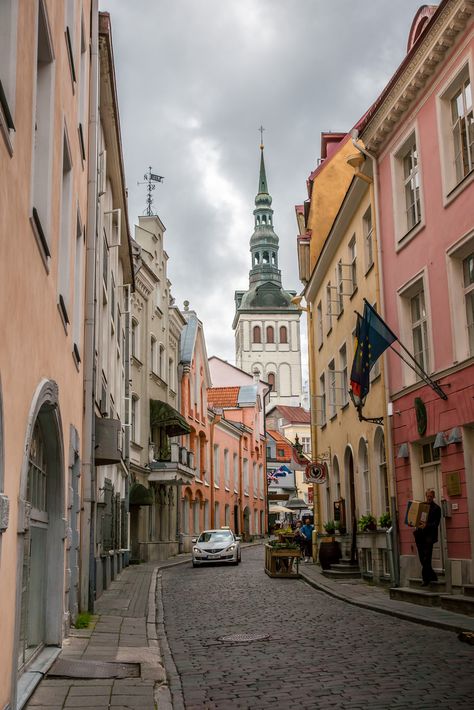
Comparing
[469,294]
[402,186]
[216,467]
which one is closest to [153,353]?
[216,467]

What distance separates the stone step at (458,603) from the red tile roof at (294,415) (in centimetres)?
8087

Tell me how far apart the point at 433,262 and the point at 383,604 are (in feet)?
20.3

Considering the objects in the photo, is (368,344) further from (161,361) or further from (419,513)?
(161,361)

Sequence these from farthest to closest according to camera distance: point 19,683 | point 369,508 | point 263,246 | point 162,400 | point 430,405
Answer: point 263,246
point 162,400
point 369,508
point 430,405
point 19,683

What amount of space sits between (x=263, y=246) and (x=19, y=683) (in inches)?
4874

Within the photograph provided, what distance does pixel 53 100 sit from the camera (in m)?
8.48

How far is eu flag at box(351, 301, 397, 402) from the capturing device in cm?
1542

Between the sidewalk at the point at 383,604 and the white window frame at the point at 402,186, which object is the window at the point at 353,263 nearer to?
the white window frame at the point at 402,186

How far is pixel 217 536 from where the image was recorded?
30641 mm

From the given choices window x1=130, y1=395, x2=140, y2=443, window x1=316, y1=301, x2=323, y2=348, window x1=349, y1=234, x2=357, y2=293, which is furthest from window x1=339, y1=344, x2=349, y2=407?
window x1=130, y1=395, x2=140, y2=443

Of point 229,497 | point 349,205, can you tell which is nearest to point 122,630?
point 349,205

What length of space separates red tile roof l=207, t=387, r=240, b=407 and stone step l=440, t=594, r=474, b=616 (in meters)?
47.0

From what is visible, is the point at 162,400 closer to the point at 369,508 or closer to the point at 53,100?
the point at 369,508

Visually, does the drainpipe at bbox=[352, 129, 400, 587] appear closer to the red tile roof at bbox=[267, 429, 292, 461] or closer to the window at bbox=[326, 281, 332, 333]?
the window at bbox=[326, 281, 332, 333]
